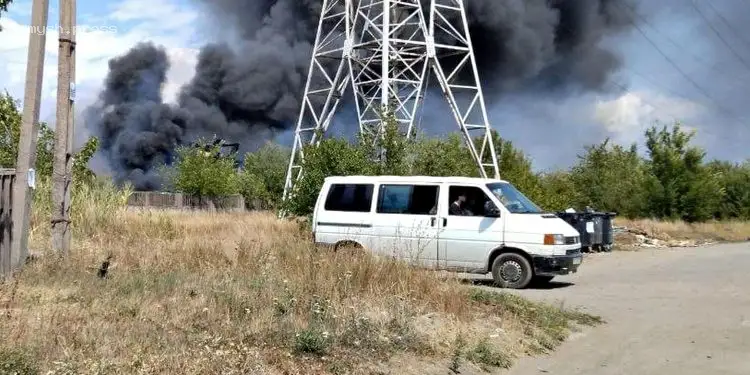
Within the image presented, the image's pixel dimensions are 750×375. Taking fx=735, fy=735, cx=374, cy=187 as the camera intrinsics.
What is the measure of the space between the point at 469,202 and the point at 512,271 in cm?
155

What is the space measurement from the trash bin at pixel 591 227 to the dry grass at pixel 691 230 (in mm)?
10796

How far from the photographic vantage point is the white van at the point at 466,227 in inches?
544

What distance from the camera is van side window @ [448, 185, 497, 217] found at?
1415cm

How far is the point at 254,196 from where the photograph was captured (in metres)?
55.4

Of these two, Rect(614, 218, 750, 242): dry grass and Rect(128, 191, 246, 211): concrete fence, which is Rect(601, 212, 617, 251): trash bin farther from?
Rect(128, 191, 246, 211): concrete fence

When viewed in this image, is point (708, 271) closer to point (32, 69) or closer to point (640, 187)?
point (32, 69)

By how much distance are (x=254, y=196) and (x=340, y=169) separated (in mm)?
35950

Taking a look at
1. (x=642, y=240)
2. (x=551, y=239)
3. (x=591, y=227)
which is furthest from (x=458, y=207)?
(x=642, y=240)

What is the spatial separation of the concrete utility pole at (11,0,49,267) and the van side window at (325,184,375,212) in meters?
6.45

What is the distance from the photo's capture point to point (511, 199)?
47.3 feet

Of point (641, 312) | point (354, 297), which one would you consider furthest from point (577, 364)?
point (641, 312)

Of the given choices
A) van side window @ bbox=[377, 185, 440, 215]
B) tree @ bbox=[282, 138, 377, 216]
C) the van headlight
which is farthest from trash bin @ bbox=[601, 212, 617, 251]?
van side window @ bbox=[377, 185, 440, 215]

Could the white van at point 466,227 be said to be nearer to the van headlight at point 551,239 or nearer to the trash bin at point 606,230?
the van headlight at point 551,239

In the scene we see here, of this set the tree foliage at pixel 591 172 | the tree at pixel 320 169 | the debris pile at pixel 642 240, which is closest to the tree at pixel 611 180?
the tree foliage at pixel 591 172
